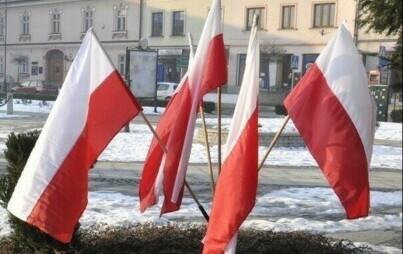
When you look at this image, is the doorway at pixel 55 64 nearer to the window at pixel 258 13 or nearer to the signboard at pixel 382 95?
the window at pixel 258 13

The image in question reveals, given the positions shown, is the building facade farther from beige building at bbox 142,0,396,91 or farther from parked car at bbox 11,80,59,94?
parked car at bbox 11,80,59,94

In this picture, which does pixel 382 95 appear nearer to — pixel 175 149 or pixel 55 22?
pixel 175 149

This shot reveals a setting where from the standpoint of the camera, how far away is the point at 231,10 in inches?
239

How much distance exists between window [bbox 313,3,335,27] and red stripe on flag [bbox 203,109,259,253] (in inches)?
90.0

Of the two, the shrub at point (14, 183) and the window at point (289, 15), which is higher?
the window at point (289, 15)

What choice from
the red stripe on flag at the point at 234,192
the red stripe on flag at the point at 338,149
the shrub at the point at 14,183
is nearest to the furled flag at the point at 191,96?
the red stripe on flag at the point at 234,192

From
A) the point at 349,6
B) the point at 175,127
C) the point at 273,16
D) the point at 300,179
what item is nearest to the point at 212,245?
the point at 175,127

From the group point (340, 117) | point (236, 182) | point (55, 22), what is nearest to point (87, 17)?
point (55, 22)

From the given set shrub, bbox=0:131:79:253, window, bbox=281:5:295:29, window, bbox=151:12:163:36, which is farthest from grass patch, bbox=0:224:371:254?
window, bbox=151:12:163:36

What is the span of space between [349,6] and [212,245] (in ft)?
7.80

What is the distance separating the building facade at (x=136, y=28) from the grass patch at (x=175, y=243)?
2.16 meters

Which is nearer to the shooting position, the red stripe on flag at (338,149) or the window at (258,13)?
the red stripe on flag at (338,149)

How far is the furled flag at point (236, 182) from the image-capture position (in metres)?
3.77

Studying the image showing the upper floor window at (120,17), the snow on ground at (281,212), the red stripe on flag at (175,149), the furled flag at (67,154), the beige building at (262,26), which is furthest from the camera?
the upper floor window at (120,17)
